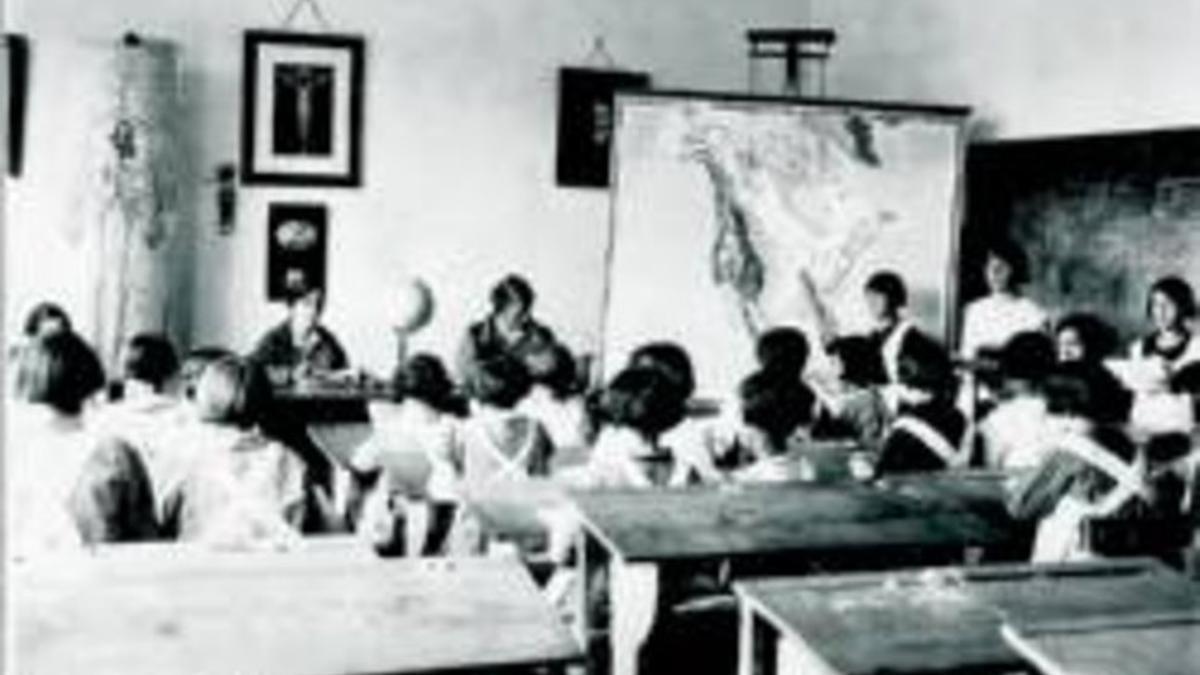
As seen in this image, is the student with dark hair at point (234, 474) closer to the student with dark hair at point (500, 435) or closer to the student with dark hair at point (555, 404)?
the student with dark hair at point (500, 435)

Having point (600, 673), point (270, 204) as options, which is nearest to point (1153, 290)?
point (600, 673)

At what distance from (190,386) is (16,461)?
4.88 ft

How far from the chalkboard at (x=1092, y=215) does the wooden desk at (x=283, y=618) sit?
3708 millimetres

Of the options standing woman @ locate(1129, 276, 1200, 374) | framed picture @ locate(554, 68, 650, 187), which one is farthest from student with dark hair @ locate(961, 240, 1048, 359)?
framed picture @ locate(554, 68, 650, 187)

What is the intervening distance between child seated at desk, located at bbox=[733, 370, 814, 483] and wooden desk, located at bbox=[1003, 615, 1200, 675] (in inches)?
53.5

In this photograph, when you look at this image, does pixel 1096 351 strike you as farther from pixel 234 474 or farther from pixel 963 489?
pixel 234 474

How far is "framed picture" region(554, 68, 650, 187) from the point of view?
7.23 meters

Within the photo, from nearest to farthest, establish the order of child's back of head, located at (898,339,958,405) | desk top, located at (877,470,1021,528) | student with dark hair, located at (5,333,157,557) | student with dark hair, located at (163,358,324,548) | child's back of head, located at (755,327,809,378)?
student with dark hair, located at (5,333,157,557) < student with dark hair, located at (163,358,324,548) < desk top, located at (877,470,1021,528) < child's back of head, located at (898,339,958,405) < child's back of head, located at (755,327,809,378)

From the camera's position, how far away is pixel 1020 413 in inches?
172

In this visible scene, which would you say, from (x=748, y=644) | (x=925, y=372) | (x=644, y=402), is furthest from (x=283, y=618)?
(x=925, y=372)

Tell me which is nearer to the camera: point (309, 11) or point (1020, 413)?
point (1020, 413)

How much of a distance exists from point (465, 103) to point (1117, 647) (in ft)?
17.3

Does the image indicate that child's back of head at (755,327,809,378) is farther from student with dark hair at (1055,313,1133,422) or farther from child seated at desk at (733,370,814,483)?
student with dark hair at (1055,313,1133,422)

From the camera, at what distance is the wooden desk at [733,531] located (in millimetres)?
3043
